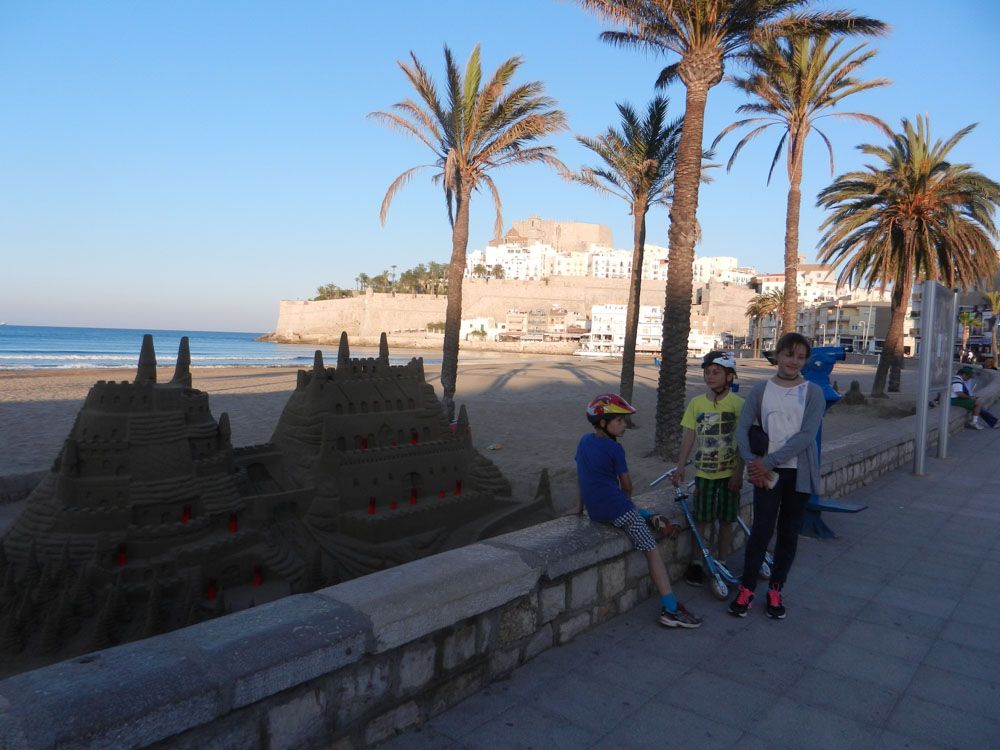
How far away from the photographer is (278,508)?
10.5m

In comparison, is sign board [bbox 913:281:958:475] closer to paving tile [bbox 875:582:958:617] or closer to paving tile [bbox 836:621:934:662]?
paving tile [bbox 875:582:958:617]

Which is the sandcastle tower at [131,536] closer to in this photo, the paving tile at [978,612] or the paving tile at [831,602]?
the paving tile at [831,602]

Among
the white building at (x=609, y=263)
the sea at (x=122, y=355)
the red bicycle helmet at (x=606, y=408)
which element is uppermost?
the white building at (x=609, y=263)

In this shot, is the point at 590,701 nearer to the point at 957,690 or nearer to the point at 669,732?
the point at 669,732

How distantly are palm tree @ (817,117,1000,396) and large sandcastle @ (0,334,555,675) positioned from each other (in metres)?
17.2

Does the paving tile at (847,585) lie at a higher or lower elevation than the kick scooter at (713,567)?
lower

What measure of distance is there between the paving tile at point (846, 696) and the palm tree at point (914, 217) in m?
21.5

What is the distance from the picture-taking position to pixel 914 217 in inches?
862

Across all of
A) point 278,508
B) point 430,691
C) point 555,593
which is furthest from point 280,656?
point 278,508

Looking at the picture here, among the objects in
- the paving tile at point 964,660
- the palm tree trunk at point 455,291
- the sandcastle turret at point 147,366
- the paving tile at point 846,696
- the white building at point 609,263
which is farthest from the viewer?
the white building at point 609,263

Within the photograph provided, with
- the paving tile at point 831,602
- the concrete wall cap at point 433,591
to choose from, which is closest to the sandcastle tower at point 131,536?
the concrete wall cap at point 433,591

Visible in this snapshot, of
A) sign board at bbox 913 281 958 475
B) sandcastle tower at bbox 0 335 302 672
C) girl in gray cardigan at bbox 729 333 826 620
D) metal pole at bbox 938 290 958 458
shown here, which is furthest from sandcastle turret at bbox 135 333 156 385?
metal pole at bbox 938 290 958 458

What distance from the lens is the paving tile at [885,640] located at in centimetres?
420

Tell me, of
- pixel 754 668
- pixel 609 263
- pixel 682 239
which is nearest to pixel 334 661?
pixel 754 668
